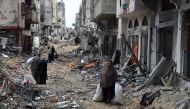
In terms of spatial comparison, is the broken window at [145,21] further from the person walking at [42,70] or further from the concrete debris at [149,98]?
the concrete debris at [149,98]

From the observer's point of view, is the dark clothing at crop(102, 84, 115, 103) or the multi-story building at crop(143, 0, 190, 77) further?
the multi-story building at crop(143, 0, 190, 77)

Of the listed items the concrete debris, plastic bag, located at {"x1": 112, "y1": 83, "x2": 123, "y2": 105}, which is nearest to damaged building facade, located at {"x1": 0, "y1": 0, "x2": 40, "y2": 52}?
plastic bag, located at {"x1": 112, "y1": 83, "x2": 123, "y2": 105}

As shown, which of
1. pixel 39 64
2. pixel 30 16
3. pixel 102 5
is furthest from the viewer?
pixel 30 16

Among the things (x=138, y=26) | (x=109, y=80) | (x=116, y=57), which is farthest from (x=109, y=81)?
(x=116, y=57)

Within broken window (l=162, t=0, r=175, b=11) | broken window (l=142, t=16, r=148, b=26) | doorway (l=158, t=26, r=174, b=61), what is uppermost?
broken window (l=162, t=0, r=175, b=11)

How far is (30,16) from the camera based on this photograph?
153ft

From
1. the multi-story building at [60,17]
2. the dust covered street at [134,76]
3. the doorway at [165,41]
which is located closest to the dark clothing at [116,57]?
the dust covered street at [134,76]

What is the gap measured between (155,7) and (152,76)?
5223mm

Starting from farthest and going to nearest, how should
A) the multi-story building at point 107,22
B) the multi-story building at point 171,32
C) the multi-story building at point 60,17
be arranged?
the multi-story building at point 60,17, the multi-story building at point 107,22, the multi-story building at point 171,32

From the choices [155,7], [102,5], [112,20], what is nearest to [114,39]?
[112,20]

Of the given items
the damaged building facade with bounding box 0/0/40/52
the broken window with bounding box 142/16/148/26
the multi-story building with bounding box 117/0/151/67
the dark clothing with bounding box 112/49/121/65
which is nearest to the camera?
the multi-story building with bounding box 117/0/151/67

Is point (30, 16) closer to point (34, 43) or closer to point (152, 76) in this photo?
point (34, 43)

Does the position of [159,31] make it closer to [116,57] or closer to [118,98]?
[118,98]

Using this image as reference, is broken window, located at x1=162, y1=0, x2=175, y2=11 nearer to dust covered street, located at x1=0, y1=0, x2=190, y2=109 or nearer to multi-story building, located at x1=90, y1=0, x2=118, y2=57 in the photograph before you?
dust covered street, located at x1=0, y1=0, x2=190, y2=109
